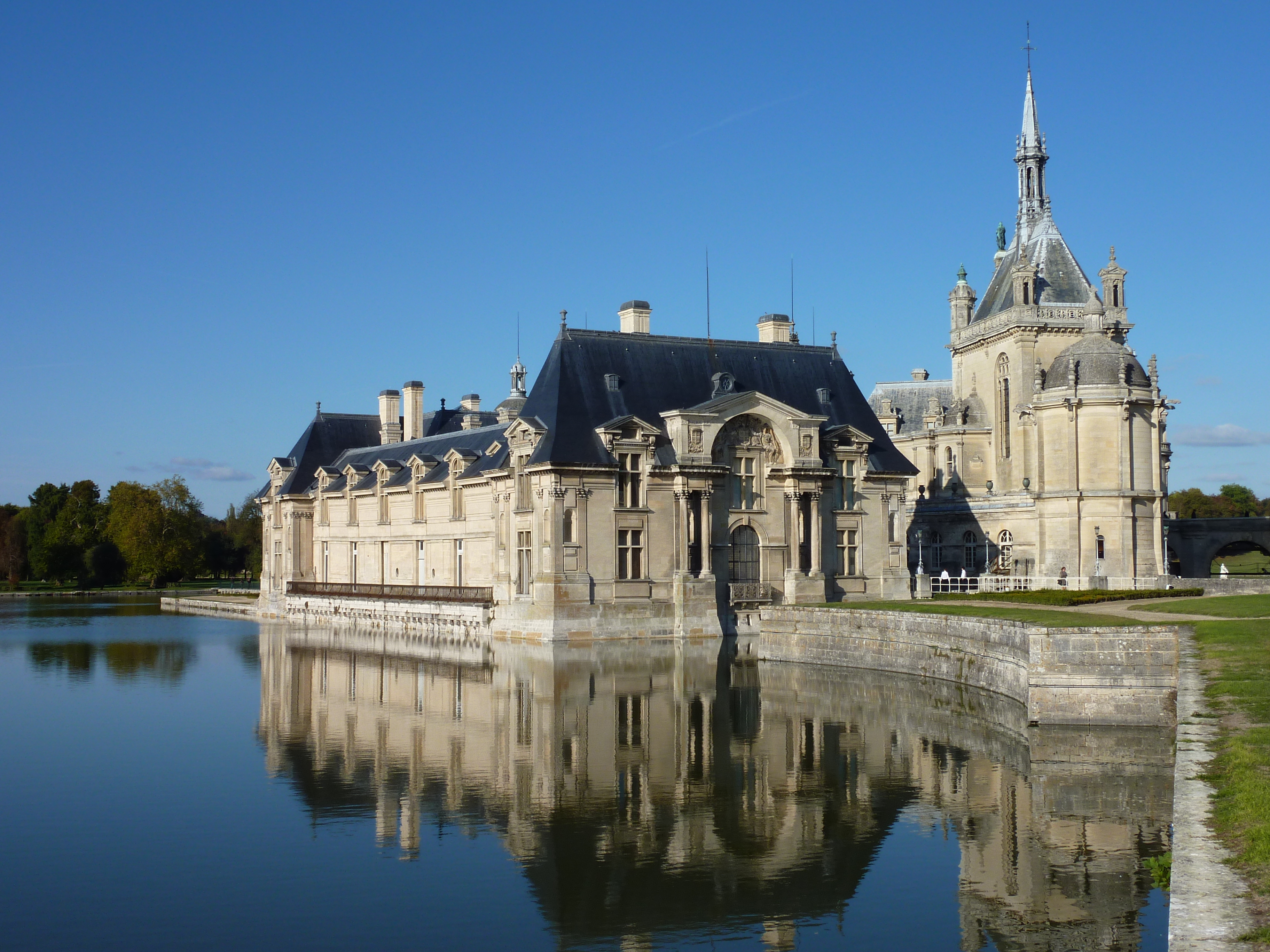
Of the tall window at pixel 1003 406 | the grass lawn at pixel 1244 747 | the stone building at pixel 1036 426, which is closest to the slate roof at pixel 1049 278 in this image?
the stone building at pixel 1036 426

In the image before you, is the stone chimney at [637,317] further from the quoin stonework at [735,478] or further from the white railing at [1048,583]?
the white railing at [1048,583]

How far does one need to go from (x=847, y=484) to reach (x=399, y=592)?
22.7 metres

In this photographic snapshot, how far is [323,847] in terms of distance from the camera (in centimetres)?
1933

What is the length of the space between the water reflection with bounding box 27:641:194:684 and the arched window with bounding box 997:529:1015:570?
128 ft

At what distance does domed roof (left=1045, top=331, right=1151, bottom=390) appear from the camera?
2378 inches

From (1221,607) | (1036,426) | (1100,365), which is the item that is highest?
(1100,365)

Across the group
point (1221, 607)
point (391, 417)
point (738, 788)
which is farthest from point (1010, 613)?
point (391, 417)

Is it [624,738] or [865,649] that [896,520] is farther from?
[624,738]

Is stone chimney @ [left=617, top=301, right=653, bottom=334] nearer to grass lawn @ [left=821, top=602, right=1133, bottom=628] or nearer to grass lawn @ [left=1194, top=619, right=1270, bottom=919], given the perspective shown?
grass lawn @ [left=821, top=602, right=1133, bottom=628]

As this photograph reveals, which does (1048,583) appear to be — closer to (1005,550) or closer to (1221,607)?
(1005,550)

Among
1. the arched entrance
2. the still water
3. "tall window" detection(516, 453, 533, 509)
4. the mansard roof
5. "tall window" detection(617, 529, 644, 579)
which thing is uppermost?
the mansard roof

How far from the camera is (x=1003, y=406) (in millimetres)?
71188

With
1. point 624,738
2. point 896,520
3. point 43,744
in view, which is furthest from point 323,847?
point 896,520

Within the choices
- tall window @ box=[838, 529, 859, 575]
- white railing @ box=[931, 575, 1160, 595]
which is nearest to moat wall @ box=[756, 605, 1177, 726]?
tall window @ box=[838, 529, 859, 575]
